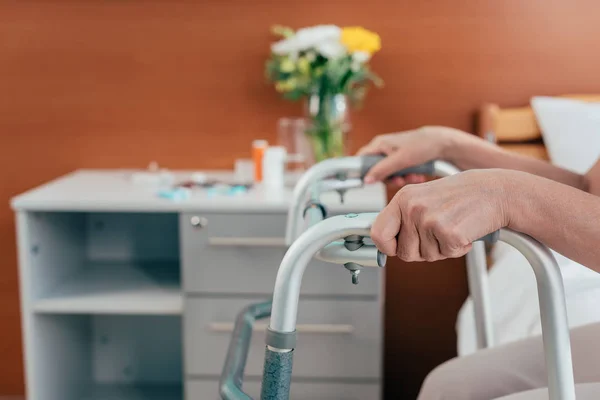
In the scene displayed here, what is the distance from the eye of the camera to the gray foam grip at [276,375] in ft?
2.61

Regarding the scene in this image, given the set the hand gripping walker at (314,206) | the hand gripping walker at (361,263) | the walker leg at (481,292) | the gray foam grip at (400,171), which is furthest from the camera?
the walker leg at (481,292)

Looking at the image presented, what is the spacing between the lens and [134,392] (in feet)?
8.21

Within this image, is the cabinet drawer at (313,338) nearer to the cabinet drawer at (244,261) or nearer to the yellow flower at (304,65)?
the cabinet drawer at (244,261)

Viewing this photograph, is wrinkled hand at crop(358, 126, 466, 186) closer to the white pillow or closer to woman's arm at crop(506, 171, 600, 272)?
woman's arm at crop(506, 171, 600, 272)

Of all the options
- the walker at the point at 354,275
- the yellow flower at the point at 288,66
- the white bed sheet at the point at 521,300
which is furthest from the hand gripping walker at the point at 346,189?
the yellow flower at the point at 288,66

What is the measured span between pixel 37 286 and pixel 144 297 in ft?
0.89

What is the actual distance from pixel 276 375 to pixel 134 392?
5.96 ft

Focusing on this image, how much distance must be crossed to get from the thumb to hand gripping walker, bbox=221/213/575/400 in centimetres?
58

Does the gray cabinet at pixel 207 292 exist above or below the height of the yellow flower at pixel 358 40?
below

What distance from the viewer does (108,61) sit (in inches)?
99.0

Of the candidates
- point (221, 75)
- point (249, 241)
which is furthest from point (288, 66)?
point (249, 241)

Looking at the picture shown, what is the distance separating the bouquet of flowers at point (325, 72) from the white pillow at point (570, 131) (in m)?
0.51

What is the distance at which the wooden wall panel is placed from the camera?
244 centimetres

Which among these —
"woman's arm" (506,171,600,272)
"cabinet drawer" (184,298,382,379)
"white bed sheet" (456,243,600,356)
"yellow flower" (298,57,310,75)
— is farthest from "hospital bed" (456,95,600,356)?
"woman's arm" (506,171,600,272)
